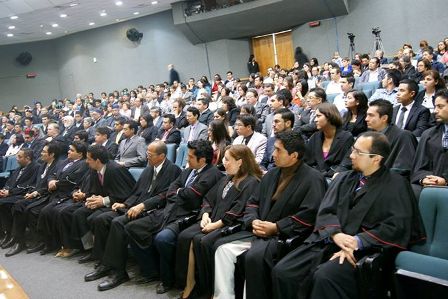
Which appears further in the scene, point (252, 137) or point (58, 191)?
point (58, 191)

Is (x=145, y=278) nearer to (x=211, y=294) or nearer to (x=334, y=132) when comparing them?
(x=211, y=294)

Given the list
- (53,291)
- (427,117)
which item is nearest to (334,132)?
(427,117)

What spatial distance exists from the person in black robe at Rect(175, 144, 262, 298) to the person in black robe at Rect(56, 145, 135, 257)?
55.5 inches

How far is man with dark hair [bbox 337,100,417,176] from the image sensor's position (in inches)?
145

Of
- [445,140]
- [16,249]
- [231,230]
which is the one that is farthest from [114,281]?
[445,140]

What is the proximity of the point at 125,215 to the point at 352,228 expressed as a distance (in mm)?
2364

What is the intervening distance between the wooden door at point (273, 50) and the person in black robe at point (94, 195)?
12.5 meters

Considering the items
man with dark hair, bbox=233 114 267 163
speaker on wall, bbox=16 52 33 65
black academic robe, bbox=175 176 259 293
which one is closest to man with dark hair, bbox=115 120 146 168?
man with dark hair, bbox=233 114 267 163

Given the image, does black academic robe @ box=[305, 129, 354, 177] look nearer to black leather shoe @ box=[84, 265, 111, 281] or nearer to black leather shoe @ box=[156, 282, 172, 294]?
black leather shoe @ box=[156, 282, 172, 294]

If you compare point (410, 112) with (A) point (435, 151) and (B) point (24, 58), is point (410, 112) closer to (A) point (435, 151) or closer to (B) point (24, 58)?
(A) point (435, 151)

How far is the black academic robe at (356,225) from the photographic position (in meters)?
2.63

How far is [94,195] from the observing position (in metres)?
5.01

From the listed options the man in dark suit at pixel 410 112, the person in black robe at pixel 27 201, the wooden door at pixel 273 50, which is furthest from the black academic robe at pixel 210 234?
the wooden door at pixel 273 50

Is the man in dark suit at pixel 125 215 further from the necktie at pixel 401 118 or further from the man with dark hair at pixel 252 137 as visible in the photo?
the necktie at pixel 401 118
